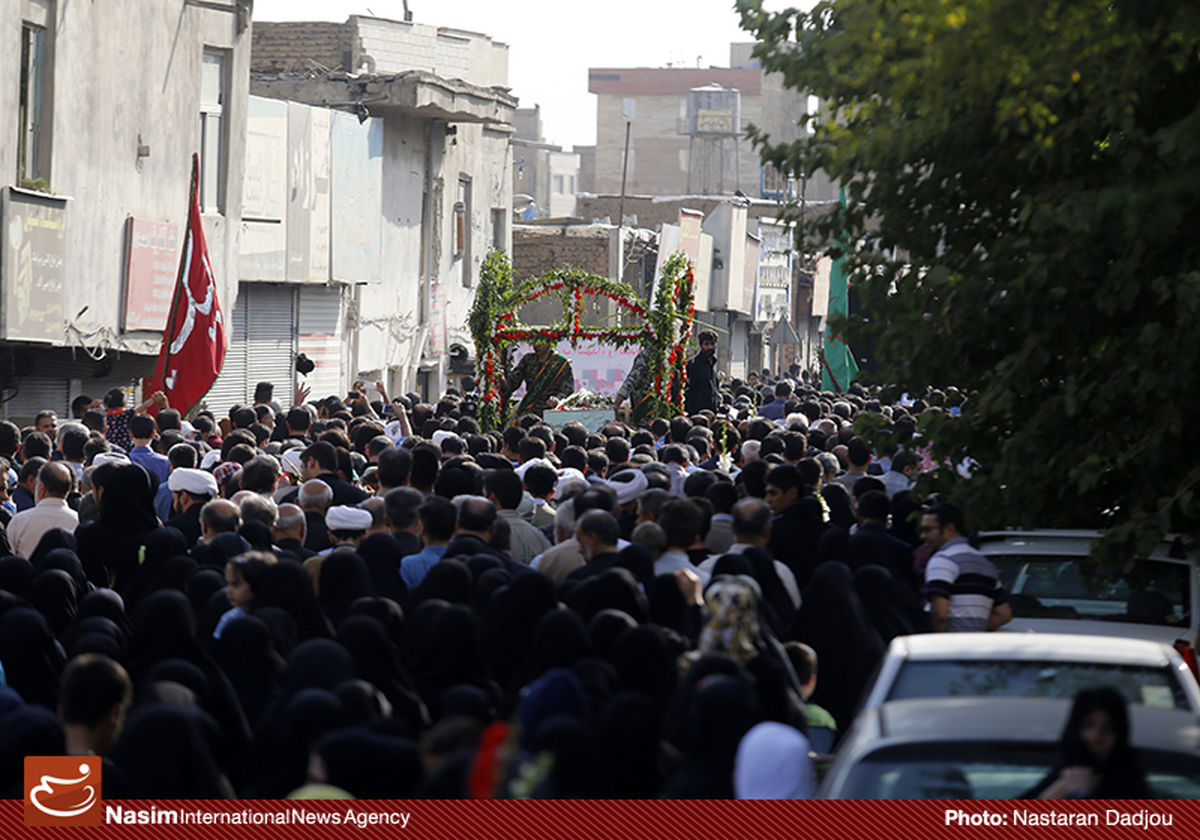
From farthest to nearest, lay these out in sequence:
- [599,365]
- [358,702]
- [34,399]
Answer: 1. [599,365]
2. [34,399]
3. [358,702]

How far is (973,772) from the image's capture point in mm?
4883

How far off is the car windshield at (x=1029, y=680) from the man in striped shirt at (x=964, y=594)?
2276 millimetres

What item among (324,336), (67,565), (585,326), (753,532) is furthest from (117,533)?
(324,336)

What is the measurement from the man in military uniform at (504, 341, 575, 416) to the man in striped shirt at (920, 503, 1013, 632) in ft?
36.9

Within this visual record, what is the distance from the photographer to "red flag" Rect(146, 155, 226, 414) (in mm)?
15133

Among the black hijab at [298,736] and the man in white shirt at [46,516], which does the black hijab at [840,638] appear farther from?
the man in white shirt at [46,516]

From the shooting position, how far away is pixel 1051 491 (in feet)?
30.6

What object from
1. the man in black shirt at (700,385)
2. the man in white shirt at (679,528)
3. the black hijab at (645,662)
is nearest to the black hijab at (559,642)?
the black hijab at (645,662)

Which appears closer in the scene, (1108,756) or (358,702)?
(1108,756)

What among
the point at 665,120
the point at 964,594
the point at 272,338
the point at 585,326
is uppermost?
the point at 665,120

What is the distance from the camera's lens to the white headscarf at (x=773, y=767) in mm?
4715

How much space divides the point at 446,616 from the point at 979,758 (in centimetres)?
221

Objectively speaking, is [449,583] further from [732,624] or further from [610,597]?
[732,624]

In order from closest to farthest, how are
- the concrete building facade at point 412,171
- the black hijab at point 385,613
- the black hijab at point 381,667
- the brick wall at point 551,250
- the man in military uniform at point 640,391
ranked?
the black hijab at point 381,667 < the black hijab at point 385,613 < the man in military uniform at point 640,391 < the concrete building facade at point 412,171 < the brick wall at point 551,250
